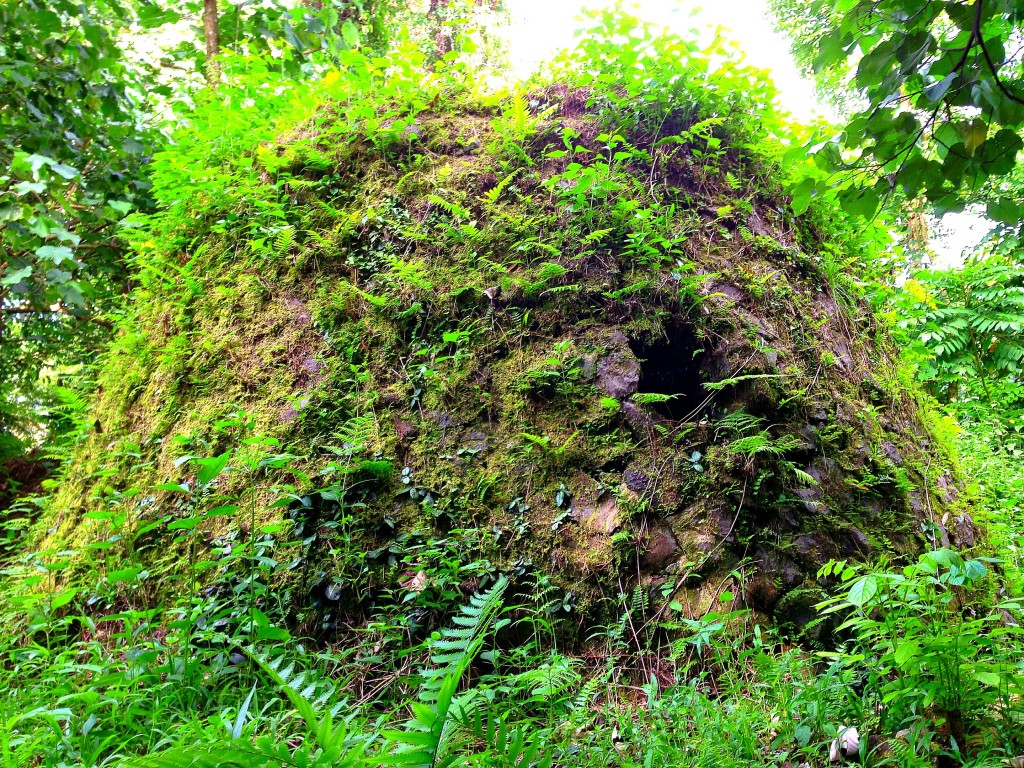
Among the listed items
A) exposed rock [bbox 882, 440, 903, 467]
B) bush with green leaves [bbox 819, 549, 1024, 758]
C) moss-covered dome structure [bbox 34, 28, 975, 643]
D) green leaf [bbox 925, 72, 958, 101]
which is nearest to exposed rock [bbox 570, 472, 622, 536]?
moss-covered dome structure [bbox 34, 28, 975, 643]

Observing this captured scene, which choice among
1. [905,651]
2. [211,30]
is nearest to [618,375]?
[905,651]

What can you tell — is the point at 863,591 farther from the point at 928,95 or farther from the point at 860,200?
the point at 928,95

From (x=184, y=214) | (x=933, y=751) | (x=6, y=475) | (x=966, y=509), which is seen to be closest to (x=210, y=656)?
(x=933, y=751)

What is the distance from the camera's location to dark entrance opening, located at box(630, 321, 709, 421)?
4.03 meters

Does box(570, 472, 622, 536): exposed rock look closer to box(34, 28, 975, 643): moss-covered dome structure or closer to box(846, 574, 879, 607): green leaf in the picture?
box(34, 28, 975, 643): moss-covered dome structure

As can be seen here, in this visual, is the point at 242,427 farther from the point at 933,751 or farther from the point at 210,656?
the point at 933,751

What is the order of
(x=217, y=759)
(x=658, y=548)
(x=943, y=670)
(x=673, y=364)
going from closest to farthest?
1. (x=217, y=759)
2. (x=943, y=670)
3. (x=658, y=548)
4. (x=673, y=364)

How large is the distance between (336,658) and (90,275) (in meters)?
6.37

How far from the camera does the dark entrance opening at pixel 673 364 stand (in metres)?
4.03

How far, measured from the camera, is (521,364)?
4184 mm

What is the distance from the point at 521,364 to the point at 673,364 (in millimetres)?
1123

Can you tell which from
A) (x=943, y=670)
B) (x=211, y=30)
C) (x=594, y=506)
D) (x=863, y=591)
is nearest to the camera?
(x=863, y=591)

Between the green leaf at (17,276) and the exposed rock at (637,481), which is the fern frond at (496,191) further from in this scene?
the green leaf at (17,276)

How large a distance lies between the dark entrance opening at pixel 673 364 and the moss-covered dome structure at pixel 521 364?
0.06 feet
